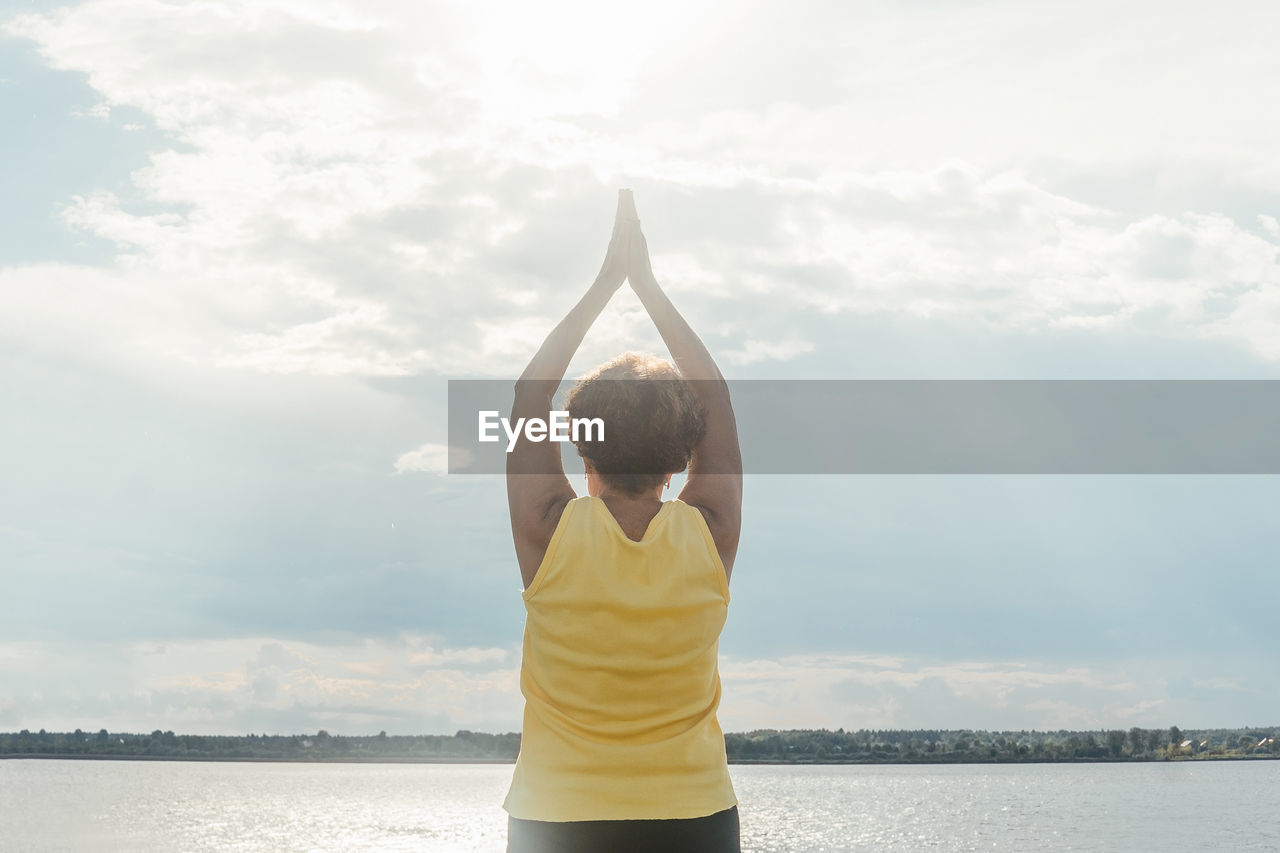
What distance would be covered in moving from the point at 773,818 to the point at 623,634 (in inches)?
3505

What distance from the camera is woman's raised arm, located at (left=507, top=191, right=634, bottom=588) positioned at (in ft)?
7.46

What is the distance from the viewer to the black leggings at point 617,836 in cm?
215

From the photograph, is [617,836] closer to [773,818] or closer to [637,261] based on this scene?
[637,261]

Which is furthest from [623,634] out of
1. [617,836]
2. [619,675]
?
[617,836]

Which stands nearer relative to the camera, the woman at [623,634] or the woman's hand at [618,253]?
the woman at [623,634]

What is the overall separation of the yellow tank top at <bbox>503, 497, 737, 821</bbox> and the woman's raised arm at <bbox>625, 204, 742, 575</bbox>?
0.45 feet

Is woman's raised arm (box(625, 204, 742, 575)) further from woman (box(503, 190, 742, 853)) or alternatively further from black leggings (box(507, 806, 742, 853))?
black leggings (box(507, 806, 742, 853))

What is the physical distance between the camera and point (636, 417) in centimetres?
227

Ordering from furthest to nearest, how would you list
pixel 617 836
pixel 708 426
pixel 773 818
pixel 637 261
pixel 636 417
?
pixel 773 818 < pixel 637 261 < pixel 708 426 < pixel 636 417 < pixel 617 836

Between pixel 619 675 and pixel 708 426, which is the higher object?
pixel 708 426

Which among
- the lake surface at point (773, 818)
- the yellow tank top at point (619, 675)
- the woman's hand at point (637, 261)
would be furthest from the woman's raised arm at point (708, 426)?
the lake surface at point (773, 818)

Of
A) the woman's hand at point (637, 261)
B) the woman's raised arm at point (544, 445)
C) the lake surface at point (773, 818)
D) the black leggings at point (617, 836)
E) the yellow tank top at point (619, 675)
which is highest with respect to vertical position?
the woman's hand at point (637, 261)

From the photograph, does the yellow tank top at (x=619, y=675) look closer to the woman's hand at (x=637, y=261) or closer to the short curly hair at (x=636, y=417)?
the short curly hair at (x=636, y=417)

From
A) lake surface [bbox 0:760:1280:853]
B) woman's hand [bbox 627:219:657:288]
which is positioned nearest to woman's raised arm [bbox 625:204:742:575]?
woman's hand [bbox 627:219:657:288]
